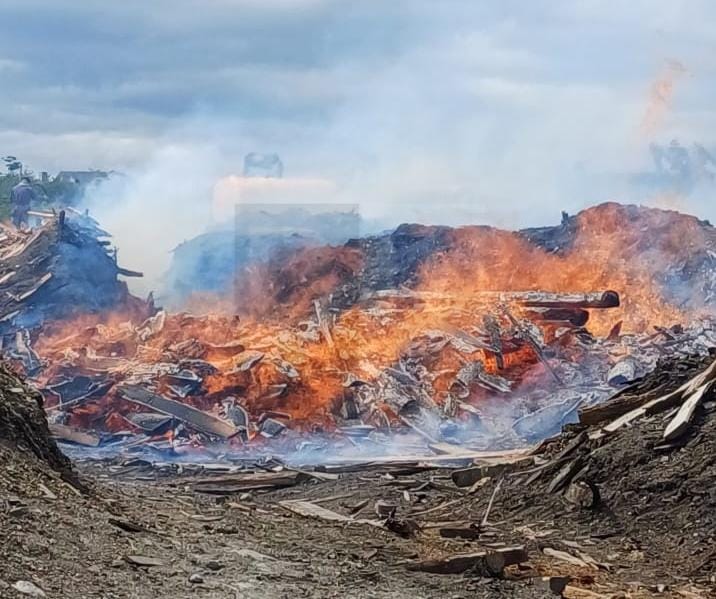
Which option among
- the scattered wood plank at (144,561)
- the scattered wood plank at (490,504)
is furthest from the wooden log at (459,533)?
the scattered wood plank at (144,561)

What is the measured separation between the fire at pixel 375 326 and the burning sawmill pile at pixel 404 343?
0.05m

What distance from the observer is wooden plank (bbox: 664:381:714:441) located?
1209cm

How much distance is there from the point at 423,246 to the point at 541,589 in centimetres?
1963

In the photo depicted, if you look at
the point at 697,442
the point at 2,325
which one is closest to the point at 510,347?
the point at 697,442

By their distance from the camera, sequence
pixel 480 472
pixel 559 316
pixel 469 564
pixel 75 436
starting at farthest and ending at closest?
pixel 559 316 → pixel 75 436 → pixel 480 472 → pixel 469 564

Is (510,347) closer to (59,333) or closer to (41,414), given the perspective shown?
(59,333)

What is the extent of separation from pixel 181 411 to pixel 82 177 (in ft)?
67.3

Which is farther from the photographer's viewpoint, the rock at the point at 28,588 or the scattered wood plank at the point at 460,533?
the scattered wood plank at the point at 460,533

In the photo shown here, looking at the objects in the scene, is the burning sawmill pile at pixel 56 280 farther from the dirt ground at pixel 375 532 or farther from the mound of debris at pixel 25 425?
the mound of debris at pixel 25 425

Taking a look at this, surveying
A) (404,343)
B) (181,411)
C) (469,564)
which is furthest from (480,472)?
(404,343)

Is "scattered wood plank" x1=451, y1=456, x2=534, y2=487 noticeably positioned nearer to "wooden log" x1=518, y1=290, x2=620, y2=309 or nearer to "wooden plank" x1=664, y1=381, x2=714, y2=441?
"wooden plank" x1=664, y1=381, x2=714, y2=441

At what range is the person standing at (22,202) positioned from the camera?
34.6 metres

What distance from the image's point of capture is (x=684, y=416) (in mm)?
12219

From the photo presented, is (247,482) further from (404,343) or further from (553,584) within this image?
(404,343)
